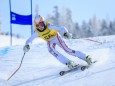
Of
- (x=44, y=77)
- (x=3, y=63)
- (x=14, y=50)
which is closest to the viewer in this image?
(x=44, y=77)

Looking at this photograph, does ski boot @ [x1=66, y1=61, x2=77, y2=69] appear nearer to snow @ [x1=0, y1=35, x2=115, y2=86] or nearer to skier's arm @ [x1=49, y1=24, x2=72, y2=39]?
snow @ [x1=0, y1=35, x2=115, y2=86]

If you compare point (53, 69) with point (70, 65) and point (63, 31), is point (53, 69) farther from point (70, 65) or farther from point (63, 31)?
point (63, 31)

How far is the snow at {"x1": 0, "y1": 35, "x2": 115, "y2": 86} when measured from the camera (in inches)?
320

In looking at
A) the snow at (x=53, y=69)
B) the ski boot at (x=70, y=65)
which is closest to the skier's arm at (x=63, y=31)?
the ski boot at (x=70, y=65)

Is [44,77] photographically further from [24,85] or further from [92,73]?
[92,73]

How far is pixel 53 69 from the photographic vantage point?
9.86 metres

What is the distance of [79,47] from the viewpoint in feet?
44.1

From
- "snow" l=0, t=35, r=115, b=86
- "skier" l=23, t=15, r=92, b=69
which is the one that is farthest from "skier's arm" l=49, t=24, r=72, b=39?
"snow" l=0, t=35, r=115, b=86

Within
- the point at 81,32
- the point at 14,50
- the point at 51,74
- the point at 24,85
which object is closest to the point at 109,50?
the point at 51,74

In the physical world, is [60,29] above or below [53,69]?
above

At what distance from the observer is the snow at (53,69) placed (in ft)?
26.6

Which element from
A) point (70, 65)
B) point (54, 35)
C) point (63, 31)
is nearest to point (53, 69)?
point (70, 65)

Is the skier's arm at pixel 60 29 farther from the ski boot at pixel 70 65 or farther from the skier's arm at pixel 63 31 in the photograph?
the ski boot at pixel 70 65

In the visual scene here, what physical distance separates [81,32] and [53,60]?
205ft
